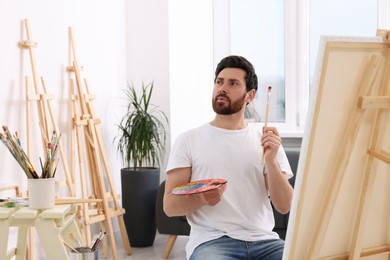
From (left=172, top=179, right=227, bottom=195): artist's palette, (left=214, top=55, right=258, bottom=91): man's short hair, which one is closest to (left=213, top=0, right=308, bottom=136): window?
(left=214, top=55, right=258, bottom=91): man's short hair

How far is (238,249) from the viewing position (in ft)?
7.44

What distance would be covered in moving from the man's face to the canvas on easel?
0.83m

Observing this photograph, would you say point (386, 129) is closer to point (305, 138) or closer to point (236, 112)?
point (305, 138)

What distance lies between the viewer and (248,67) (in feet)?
8.57

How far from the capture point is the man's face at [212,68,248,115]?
2.53 meters

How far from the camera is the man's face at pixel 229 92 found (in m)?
2.53

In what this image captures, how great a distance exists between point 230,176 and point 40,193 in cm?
73

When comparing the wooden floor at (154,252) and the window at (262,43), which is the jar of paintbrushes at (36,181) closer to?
the wooden floor at (154,252)

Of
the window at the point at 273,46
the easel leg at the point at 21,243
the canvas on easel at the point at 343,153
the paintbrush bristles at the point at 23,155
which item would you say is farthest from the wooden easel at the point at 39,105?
the canvas on easel at the point at 343,153

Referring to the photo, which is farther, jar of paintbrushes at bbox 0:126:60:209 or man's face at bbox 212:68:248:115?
man's face at bbox 212:68:248:115

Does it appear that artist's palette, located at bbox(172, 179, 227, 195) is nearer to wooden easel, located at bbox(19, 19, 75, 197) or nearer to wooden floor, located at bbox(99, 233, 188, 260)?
wooden easel, located at bbox(19, 19, 75, 197)

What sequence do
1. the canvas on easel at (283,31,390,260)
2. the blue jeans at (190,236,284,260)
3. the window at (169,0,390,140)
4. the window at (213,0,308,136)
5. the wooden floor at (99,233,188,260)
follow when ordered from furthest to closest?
the window at (213,0,308,136) < the window at (169,0,390,140) < the wooden floor at (99,233,188,260) < the blue jeans at (190,236,284,260) < the canvas on easel at (283,31,390,260)

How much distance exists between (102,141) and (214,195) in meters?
2.45

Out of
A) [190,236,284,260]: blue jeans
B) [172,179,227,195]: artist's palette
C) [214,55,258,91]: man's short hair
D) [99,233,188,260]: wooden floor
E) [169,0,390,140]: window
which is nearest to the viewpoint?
[172,179,227,195]: artist's palette
